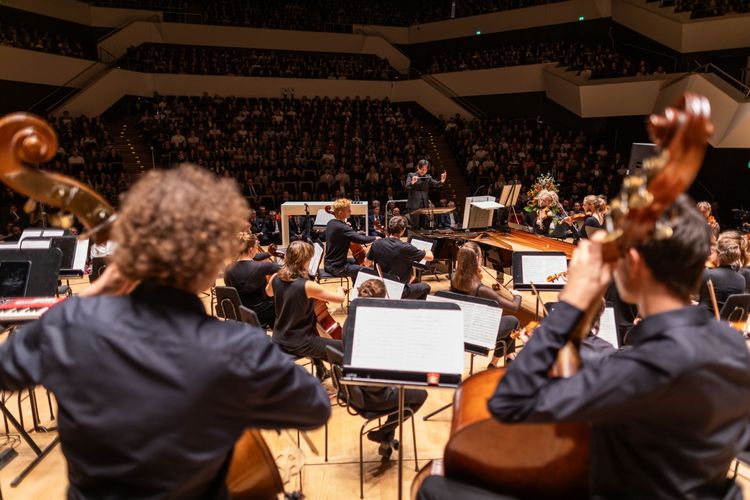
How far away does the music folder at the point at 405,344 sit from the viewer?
95.5 inches

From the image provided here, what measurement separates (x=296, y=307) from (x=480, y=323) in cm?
149

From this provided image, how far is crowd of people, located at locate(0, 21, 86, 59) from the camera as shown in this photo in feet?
45.0

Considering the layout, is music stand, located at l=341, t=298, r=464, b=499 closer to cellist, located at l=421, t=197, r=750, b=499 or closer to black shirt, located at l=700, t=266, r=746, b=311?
cellist, located at l=421, t=197, r=750, b=499

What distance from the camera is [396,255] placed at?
20.6 feet

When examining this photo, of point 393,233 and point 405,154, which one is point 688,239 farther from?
point 405,154

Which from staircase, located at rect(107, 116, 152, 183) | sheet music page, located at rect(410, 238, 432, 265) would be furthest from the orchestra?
staircase, located at rect(107, 116, 152, 183)

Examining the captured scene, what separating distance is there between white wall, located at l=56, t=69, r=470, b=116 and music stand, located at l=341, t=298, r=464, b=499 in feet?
50.4

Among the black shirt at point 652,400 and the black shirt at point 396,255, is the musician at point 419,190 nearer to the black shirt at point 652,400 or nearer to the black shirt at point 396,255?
the black shirt at point 396,255

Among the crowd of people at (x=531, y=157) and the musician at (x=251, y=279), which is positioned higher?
the crowd of people at (x=531, y=157)

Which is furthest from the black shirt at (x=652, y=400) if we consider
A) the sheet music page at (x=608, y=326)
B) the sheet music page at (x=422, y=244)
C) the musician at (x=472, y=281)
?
the sheet music page at (x=422, y=244)

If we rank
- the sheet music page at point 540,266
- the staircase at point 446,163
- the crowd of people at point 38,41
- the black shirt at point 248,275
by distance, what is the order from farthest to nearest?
the staircase at point 446,163, the crowd of people at point 38,41, the sheet music page at point 540,266, the black shirt at point 248,275

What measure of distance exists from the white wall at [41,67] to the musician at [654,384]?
15.9 meters

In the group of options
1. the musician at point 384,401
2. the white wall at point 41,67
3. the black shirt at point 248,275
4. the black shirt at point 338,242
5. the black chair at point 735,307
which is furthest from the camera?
the white wall at point 41,67

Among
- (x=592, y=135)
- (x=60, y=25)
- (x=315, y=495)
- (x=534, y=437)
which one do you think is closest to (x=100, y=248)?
(x=315, y=495)
